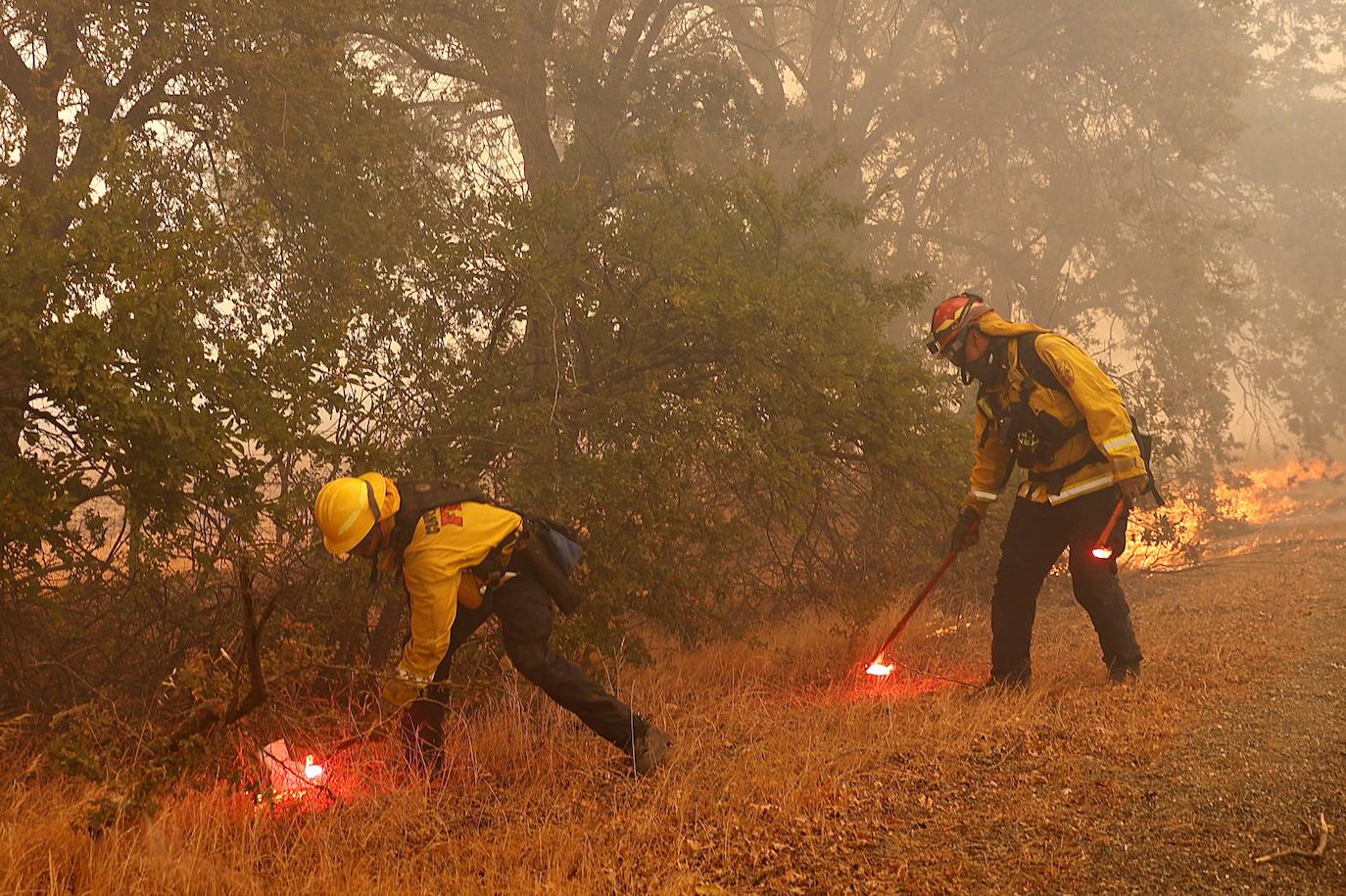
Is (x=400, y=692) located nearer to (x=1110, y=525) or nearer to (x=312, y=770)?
(x=312, y=770)

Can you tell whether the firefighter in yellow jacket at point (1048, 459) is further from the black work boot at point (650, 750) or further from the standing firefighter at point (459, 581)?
the standing firefighter at point (459, 581)

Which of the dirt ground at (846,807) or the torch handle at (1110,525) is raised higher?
the torch handle at (1110,525)

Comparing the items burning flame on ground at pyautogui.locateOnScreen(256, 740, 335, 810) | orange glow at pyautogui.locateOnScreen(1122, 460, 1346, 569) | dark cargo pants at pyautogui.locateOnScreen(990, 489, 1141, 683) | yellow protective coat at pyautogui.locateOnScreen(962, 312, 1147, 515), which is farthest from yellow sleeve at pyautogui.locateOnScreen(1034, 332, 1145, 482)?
orange glow at pyautogui.locateOnScreen(1122, 460, 1346, 569)

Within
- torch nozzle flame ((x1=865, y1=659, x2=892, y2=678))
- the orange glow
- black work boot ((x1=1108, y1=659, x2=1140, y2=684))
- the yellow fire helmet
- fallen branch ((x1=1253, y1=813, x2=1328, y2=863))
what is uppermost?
the yellow fire helmet

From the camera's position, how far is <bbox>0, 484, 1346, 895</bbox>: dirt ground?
10.5 feet

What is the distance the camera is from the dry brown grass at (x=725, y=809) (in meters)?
3.29

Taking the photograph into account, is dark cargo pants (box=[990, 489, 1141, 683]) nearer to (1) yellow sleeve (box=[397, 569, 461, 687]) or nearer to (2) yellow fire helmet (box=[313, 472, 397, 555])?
(1) yellow sleeve (box=[397, 569, 461, 687])

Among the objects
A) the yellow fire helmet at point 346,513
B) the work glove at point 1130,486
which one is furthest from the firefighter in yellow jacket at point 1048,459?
the yellow fire helmet at point 346,513

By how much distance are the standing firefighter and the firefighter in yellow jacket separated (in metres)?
2.15

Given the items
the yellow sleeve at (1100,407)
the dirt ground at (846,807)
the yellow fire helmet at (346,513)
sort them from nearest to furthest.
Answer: the dirt ground at (846,807), the yellow fire helmet at (346,513), the yellow sleeve at (1100,407)

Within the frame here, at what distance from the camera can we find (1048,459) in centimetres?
541

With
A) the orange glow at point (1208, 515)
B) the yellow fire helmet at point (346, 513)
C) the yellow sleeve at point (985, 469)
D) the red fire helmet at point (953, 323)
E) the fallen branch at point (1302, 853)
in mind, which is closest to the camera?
the fallen branch at point (1302, 853)

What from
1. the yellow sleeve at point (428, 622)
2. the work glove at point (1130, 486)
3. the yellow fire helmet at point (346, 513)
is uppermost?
the yellow fire helmet at point (346, 513)

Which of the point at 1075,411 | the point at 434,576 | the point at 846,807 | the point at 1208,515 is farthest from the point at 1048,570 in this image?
the point at 1208,515
